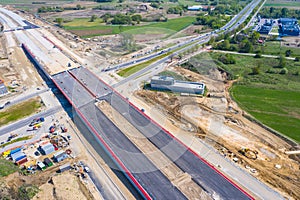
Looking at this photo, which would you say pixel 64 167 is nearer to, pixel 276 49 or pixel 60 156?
pixel 60 156

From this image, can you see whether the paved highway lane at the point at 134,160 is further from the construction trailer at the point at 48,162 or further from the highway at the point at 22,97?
the highway at the point at 22,97

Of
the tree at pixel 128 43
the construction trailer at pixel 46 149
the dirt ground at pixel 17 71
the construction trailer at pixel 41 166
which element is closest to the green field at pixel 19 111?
the dirt ground at pixel 17 71

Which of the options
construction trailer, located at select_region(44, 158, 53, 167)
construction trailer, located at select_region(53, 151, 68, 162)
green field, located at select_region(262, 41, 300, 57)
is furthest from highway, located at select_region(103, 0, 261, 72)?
construction trailer, located at select_region(44, 158, 53, 167)

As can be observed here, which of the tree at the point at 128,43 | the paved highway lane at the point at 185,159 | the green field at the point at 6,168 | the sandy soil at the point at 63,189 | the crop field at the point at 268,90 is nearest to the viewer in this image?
the paved highway lane at the point at 185,159

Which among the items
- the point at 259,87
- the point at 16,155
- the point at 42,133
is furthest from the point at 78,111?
the point at 259,87

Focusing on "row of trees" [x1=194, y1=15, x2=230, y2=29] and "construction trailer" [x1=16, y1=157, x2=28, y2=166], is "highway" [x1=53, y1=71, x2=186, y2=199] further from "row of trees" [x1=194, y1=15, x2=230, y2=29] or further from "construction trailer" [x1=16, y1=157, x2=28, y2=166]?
"row of trees" [x1=194, y1=15, x2=230, y2=29]

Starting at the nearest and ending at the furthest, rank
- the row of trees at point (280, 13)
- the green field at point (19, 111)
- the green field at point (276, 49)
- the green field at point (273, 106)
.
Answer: the green field at point (273, 106)
the green field at point (19, 111)
the green field at point (276, 49)
the row of trees at point (280, 13)

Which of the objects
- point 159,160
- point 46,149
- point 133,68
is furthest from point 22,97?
point 159,160
